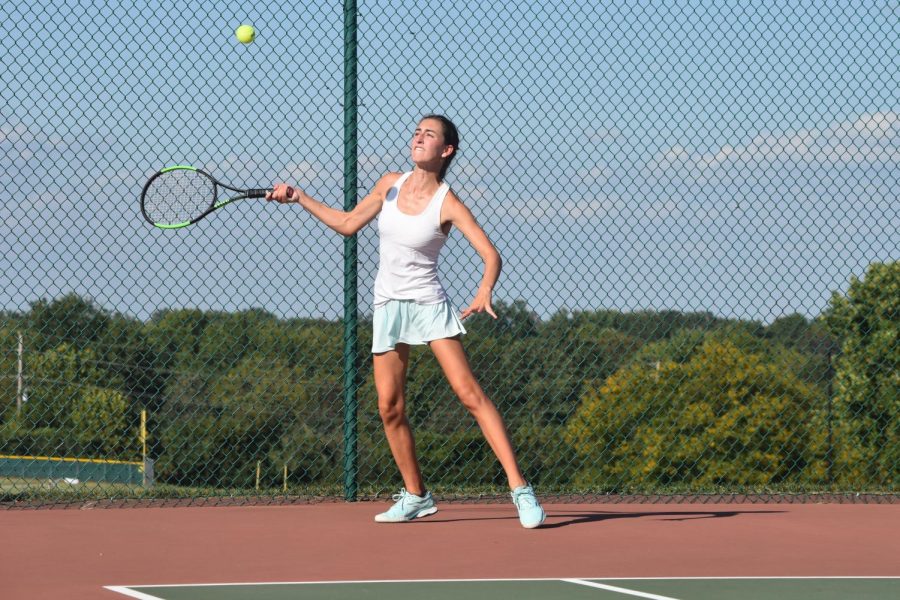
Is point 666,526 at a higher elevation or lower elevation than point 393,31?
lower

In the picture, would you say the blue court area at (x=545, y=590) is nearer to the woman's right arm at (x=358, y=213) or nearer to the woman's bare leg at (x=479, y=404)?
the woman's bare leg at (x=479, y=404)

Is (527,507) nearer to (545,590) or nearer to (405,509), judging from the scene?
(405,509)

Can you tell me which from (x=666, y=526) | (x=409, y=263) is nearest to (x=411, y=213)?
(x=409, y=263)

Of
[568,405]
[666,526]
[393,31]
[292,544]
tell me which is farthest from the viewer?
[568,405]

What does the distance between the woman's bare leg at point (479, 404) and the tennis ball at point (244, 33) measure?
2.19 m

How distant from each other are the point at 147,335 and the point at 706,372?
3335cm

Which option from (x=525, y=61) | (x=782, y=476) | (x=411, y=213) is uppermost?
(x=525, y=61)

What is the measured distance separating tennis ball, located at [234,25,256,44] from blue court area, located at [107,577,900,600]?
350cm

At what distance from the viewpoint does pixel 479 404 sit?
588 cm

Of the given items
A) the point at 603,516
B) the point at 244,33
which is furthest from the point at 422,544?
the point at 244,33

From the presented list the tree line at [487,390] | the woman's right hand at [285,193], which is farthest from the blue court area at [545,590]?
the tree line at [487,390]

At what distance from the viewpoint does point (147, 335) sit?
36.1 feet

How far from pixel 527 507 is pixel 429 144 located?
167 cm

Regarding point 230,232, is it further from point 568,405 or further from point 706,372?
point 706,372
